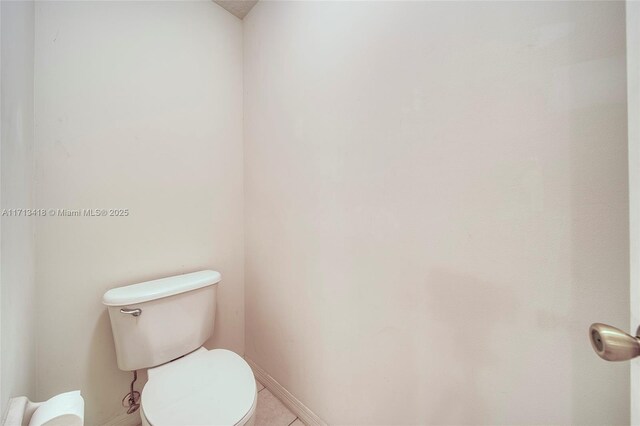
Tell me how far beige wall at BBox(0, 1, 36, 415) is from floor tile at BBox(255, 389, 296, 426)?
902mm

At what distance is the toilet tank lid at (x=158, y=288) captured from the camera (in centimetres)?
90

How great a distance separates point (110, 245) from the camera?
1.00m

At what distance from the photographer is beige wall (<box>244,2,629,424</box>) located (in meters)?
0.49

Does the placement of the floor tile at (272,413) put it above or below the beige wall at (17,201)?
below

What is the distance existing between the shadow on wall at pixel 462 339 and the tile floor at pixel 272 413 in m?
0.72

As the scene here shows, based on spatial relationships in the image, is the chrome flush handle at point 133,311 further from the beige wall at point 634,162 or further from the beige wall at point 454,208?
the beige wall at point 634,162

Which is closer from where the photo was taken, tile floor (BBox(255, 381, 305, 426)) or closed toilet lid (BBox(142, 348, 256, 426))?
closed toilet lid (BBox(142, 348, 256, 426))

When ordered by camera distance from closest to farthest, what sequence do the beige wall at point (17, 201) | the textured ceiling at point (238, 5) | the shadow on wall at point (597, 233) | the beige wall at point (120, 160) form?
the shadow on wall at point (597, 233) → the beige wall at point (17, 201) → the beige wall at point (120, 160) → the textured ceiling at point (238, 5)

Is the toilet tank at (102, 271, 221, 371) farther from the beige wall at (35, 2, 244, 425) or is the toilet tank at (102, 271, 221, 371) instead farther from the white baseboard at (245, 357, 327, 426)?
the white baseboard at (245, 357, 327, 426)

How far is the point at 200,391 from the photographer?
0.82 metres

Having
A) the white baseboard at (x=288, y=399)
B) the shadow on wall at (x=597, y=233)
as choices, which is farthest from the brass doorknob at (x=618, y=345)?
the white baseboard at (x=288, y=399)

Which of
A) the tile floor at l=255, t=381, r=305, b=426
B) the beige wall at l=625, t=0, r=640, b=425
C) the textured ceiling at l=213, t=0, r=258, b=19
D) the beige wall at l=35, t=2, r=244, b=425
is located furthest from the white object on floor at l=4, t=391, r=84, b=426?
the textured ceiling at l=213, t=0, r=258, b=19

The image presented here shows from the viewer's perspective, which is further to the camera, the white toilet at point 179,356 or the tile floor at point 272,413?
the tile floor at point 272,413

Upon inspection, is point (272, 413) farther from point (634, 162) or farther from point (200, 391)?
point (634, 162)
